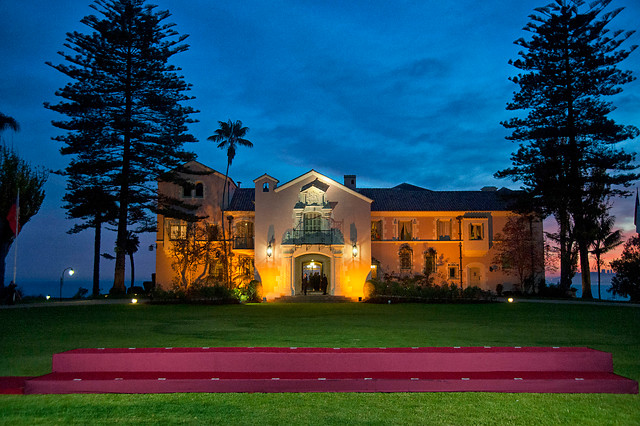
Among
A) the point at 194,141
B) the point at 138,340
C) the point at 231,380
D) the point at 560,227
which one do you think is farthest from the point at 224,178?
the point at 231,380

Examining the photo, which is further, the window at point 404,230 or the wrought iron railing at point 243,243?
the window at point 404,230

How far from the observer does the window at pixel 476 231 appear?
36562 mm

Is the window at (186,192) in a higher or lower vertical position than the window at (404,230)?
higher

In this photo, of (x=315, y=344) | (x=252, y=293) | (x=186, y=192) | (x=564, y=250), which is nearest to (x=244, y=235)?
(x=186, y=192)

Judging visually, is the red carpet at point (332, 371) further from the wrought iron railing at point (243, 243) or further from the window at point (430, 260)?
the window at point (430, 260)

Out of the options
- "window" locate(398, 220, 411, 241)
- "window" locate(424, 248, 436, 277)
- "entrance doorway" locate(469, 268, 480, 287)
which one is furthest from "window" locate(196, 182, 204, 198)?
"entrance doorway" locate(469, 268, 480, 287)

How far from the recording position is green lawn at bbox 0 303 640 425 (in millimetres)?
5305

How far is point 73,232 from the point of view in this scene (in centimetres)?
3234

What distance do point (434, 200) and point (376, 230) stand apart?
4.53 meters

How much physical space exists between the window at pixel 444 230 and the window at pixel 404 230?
195 cm

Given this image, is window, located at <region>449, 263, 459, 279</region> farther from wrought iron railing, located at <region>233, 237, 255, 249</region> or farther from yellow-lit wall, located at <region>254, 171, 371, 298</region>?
wrought iron railing, located at <region>233, 237, 255, 249</region>

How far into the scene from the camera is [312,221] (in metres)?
33.0

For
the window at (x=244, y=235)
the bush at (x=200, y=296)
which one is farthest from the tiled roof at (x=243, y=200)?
the bush at (x=200, y=296)

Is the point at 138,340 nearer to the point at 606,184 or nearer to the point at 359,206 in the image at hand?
the point at 359,206
